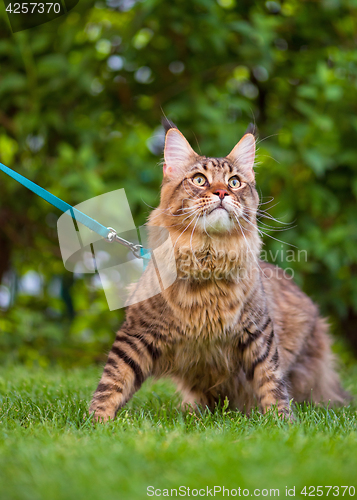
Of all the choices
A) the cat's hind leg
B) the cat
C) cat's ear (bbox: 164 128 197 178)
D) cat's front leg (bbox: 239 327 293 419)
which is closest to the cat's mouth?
the cat

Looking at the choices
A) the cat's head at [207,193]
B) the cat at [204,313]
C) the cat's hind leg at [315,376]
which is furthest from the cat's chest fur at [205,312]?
the cat's hind leg at [315,376]

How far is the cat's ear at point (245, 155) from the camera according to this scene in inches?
110

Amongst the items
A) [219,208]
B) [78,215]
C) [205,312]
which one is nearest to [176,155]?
[219,208]

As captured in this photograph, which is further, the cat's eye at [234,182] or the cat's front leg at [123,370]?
the cat's eye at [234,182]

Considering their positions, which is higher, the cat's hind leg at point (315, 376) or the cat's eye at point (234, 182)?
the cat's eye at point (234, 182)

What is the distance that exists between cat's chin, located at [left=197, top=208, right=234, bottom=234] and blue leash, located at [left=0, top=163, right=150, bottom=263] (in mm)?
411

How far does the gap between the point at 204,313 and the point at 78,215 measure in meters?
0.85

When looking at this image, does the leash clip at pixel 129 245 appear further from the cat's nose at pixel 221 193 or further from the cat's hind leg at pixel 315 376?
the cat's hind leg at pixel 315 376

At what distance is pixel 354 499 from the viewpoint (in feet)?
4.41

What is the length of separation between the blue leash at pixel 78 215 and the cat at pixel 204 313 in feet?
0.63

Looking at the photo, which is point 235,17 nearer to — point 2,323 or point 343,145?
point 343,145

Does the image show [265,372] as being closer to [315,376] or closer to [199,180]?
[315,376]

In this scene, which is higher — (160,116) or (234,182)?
(160,116)

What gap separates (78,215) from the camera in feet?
8.68
